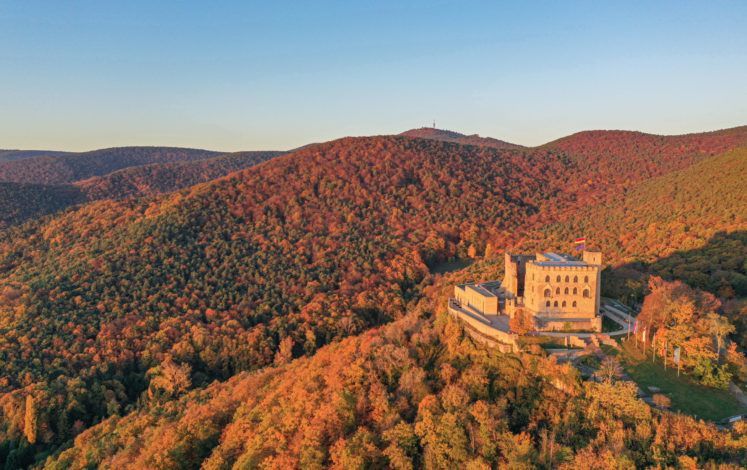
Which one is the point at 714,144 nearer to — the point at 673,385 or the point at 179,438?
the point at 673,385

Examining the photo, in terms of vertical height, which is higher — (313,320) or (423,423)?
(423,423)

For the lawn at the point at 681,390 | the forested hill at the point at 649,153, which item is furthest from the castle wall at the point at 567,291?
the forested hill at the point at 649,153

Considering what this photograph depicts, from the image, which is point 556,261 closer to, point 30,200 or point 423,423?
point 423,423

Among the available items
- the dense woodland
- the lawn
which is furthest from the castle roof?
the dense woodland

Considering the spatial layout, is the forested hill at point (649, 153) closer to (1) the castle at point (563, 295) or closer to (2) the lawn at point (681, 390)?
(1) the castle at point (563, 295)

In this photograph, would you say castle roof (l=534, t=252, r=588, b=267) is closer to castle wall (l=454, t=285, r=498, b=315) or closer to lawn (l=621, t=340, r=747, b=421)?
castle wall (l=454, t=285, r=498, b=315)

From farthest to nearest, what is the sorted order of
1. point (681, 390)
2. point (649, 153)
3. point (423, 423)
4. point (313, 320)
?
point (649, 153) → point (313, 320) → point (681, 390) → point (423, 423)

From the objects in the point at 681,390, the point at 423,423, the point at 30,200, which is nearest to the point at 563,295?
the point at 681,390
